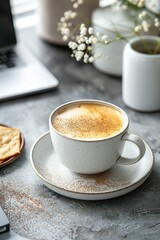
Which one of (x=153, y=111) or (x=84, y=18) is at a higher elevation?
(x=84, y=18)

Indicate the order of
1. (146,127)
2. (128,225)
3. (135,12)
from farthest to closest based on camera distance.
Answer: (135,12) < (146,127) < (128,225)

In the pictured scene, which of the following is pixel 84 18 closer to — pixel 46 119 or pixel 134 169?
pixel 46 119

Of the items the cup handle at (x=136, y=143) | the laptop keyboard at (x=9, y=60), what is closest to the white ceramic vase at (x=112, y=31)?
the laptop keyboard at (x=9, y=60)

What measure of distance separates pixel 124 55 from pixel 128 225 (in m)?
0.37

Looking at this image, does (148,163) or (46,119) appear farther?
(46,119)

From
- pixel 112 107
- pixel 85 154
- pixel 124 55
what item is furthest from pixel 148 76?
pixel 85 154

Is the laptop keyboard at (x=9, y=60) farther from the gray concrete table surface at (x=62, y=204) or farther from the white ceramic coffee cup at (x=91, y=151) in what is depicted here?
the white ceramic coffee cup at (x=91, y=151)

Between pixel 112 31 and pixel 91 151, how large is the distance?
364 millimetres

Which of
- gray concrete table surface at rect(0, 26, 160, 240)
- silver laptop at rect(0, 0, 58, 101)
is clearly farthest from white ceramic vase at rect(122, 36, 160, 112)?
silver laptop at rect(0, 0, 58, 101)

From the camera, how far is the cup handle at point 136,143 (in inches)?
31.9

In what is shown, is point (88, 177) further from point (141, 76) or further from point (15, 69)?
point (15, 69)

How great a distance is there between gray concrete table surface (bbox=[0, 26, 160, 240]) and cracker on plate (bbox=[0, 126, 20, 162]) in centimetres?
2

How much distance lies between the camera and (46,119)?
1020 millimetres

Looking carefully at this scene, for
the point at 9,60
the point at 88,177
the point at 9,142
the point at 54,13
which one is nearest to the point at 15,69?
→ the point at 9,60
